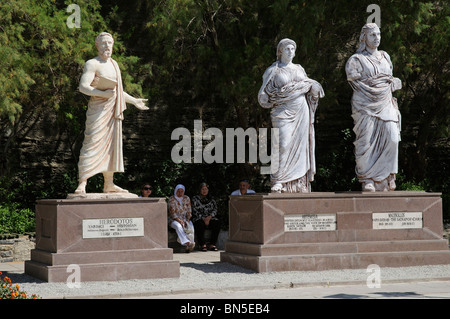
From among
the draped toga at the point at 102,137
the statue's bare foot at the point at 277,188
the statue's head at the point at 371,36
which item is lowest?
the statue's bare foot at the point at 277,188

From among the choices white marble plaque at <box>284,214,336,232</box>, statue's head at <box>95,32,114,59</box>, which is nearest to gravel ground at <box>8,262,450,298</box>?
white marble plaque at <box>284,214,336,232</box>

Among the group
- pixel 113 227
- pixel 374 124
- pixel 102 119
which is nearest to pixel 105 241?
pixel 113 227

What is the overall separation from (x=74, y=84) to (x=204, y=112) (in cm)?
421

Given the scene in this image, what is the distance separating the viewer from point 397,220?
39.8 ft

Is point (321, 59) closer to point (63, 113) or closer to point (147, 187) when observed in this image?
point (147, 187)

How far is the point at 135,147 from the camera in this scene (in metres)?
18.9

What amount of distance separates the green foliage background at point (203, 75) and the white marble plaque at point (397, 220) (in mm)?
4242

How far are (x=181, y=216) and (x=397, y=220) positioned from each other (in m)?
4.57

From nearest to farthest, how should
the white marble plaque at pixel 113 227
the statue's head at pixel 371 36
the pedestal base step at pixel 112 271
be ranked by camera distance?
the pedestal base step at pixel 112 271 < the white marble plaque at pixel 113 227 < the statue's head at pixel 371 36

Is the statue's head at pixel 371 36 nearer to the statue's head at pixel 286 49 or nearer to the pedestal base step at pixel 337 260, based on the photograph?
the statue's head at pixel 286 49

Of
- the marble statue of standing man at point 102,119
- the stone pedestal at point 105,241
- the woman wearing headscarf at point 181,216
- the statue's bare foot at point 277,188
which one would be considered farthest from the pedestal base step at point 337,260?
the woman wearing headscarf at point 181,216

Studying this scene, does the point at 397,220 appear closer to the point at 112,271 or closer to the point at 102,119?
the point at 112,271

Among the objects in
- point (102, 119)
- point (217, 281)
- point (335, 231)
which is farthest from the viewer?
point (335, 231)

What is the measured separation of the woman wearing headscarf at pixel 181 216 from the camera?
1475cm
